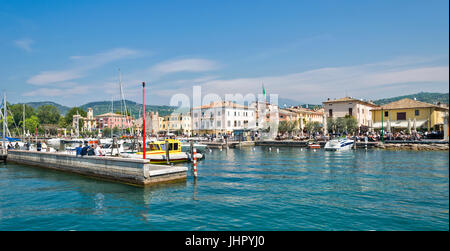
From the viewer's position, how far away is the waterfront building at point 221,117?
80500 millimetres

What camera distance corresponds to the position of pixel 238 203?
41.3ft

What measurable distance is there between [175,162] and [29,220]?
17.4 metres

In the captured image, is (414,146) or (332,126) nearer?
(414,146)

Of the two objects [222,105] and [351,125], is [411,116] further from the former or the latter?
[222,105]

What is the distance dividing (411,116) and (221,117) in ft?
148

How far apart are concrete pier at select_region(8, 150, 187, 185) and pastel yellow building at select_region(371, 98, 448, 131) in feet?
123

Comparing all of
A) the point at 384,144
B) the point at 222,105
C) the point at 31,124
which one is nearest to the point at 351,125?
the point at 384,144

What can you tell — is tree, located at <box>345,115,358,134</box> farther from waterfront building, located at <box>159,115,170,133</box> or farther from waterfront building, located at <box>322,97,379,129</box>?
waterfront building, located at <box>159,115,170,133</box>

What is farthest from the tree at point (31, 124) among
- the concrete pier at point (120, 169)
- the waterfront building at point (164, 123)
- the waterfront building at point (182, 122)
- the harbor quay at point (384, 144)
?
the concrete pier at point (120, 169)

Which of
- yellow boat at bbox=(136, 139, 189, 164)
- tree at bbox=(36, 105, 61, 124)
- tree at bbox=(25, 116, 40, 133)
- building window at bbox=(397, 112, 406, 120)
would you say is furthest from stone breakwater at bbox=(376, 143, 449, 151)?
tree at bbox=(36, 105, 61, 124)

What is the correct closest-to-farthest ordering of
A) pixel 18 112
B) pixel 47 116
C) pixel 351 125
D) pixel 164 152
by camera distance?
pixel 164 152, pixel 351 125, pixel 18 112, pixel 47 116

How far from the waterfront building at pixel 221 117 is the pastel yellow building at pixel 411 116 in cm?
3310

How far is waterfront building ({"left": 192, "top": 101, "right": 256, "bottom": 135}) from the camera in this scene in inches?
3169

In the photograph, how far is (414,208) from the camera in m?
11.4
